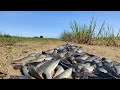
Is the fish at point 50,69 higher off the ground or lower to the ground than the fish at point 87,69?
higher

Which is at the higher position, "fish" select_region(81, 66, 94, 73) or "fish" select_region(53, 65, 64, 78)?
"fish" select_region(53, 65, 64, 78)

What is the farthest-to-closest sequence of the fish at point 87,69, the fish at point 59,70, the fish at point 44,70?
1. the fish at point 87,69
2. the fish at point 59,70
3. the fish at point 44,70

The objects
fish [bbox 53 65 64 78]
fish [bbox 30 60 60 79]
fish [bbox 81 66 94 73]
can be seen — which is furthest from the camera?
fish [bbox 81 66 94 73]

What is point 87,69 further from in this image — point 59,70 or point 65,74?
point 65,74

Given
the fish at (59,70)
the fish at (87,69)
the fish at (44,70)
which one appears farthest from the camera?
the fish at (87,69)

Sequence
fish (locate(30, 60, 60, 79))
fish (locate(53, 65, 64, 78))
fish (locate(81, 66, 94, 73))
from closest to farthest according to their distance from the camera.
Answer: fish (locate(30, 60, 60, 79)) < fish (locate(53, 65, 64, 78)) < fish (locate(81, 66, 94, 73))

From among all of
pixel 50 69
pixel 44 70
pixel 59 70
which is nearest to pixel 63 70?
pixel 59 70

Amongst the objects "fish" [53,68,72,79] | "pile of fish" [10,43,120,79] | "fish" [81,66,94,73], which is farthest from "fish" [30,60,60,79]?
"fish" [81,66,94,73]

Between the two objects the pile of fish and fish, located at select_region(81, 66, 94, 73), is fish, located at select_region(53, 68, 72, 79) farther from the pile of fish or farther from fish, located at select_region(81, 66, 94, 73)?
fish, located at select_region(81, 66, 94, 73)

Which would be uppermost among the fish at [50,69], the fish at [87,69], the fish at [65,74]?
the fish at [50,69]

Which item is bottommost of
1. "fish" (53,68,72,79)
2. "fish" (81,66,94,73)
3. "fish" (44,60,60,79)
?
"fish" (81,66,94,73)

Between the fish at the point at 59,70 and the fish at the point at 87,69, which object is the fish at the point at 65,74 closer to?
the fish at the point at 59,70

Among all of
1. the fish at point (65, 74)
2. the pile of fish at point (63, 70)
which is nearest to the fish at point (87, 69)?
the pile of fish at point (63, 70)
